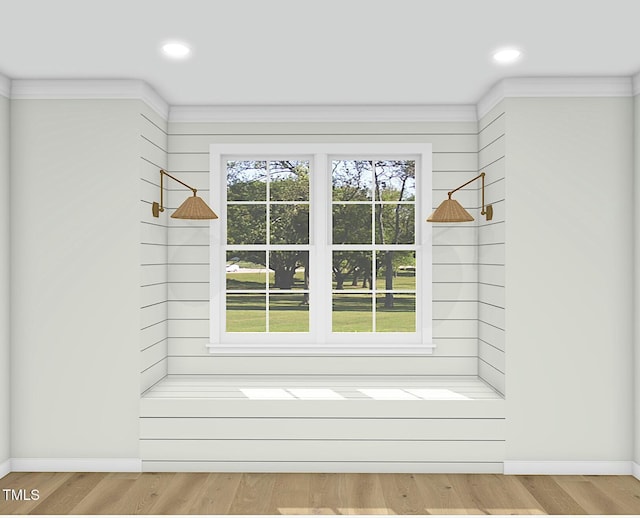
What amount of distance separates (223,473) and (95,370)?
110cm

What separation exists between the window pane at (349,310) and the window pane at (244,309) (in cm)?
61

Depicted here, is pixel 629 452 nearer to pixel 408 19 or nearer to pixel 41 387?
pixel 408 19

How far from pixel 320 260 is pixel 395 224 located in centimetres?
74

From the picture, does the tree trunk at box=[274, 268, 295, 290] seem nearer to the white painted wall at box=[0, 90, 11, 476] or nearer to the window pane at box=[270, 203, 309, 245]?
the window pane at box=[270, 203, 309, 245]

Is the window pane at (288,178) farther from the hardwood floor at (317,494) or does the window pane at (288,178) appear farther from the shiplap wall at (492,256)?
the hardwood floor at (317,494)

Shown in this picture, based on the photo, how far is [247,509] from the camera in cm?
331

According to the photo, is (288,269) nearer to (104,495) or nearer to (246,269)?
(246,269)

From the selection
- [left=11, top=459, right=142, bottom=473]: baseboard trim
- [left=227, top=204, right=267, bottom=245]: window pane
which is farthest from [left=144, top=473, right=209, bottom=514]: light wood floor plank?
[left=227, top=204, right=267, bottom=245]: window pane

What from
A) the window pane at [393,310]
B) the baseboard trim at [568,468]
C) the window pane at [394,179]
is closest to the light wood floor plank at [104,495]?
the window pane at [393,310]

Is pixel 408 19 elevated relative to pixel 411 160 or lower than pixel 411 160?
elevated

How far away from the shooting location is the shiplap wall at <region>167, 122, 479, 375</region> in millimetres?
4531

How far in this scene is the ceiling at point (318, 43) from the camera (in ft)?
9.33

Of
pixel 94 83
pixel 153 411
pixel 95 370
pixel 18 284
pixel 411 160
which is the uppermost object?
pixel 94 83

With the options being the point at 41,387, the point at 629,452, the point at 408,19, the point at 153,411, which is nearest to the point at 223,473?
the point at 153,411
